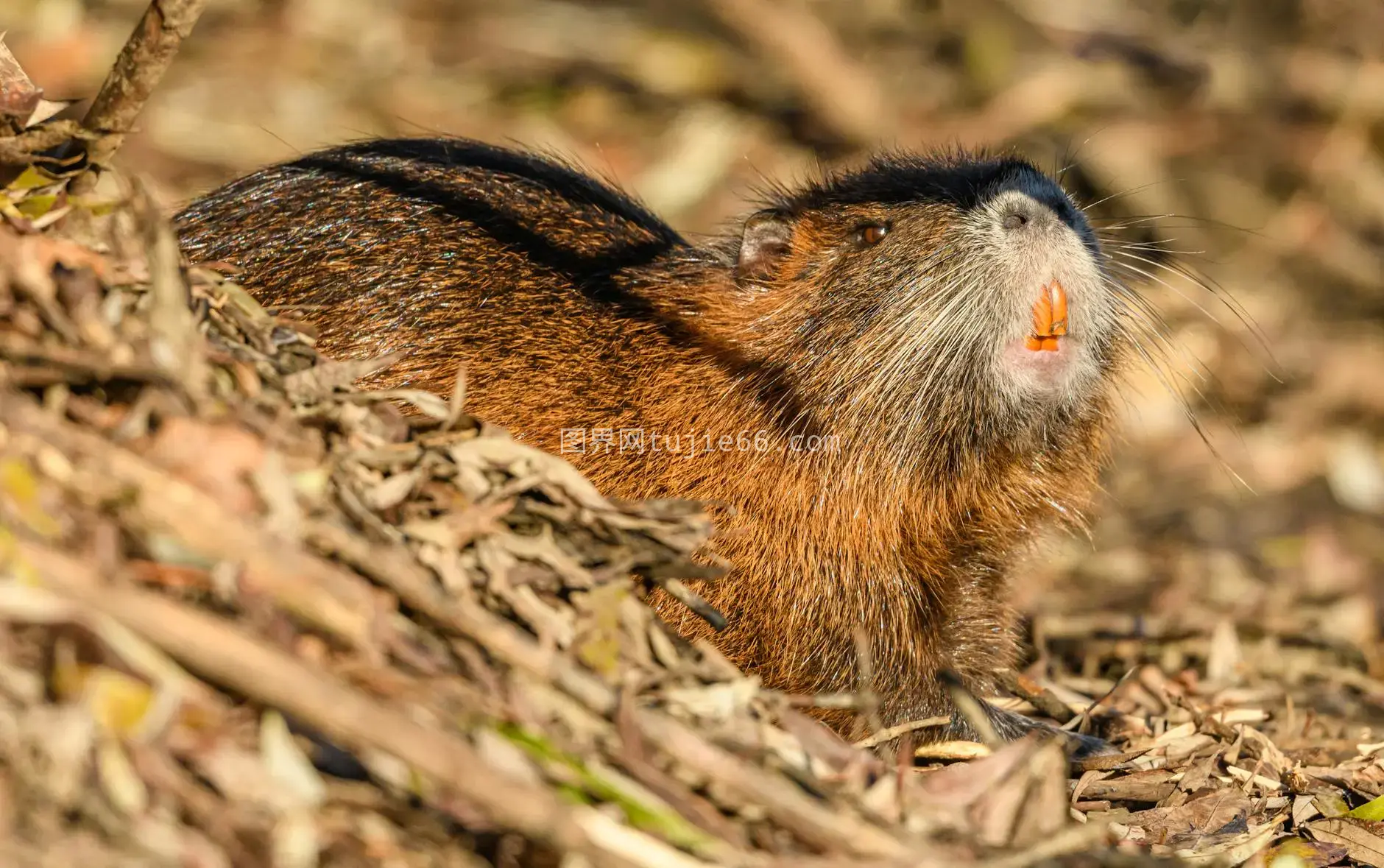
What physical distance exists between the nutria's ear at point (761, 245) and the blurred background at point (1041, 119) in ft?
10.8

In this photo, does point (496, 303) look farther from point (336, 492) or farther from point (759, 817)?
point (759, 817)

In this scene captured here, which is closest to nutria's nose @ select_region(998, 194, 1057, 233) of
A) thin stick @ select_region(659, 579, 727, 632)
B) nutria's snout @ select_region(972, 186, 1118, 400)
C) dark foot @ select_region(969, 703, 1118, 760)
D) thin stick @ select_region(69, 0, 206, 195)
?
nutria's snout @ select_region(972, 186, 1118, 400)

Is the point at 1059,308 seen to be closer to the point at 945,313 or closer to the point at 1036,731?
the point at 945,313

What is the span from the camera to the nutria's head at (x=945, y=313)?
3.97m

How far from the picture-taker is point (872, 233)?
4301mm

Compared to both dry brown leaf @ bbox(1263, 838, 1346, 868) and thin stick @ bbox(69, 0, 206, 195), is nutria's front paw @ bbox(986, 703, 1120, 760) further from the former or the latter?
thin stick @ bbox(69, 0, 206, 195)

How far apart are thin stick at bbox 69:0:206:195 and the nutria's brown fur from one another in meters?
1.05

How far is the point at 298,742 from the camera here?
2.30 meters

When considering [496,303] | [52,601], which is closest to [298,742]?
[52,601]

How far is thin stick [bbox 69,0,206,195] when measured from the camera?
3170 millimetres

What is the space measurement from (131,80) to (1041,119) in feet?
25.0

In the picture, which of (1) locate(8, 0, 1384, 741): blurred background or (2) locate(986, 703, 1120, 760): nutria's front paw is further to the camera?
(1) locate(8, 0, 1384, 741): blurred background

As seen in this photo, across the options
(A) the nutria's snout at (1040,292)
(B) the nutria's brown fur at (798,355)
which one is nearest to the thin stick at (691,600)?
(B) the nutria's brown fur at (798,355)

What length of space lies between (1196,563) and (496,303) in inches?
157
